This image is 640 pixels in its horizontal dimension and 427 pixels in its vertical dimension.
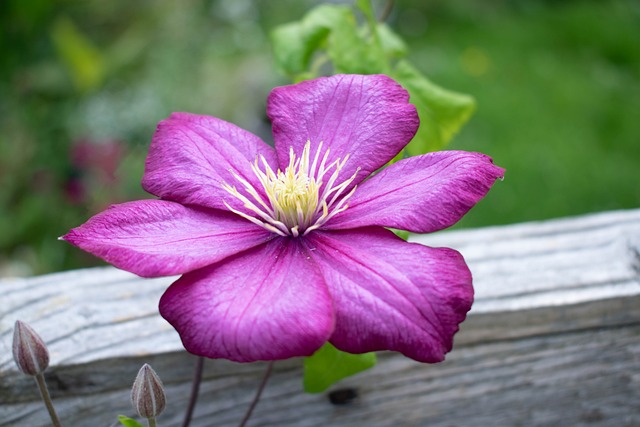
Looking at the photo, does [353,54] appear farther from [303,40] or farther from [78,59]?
[78,59]

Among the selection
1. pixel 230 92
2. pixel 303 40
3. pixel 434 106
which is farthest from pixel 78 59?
pixel 434 106

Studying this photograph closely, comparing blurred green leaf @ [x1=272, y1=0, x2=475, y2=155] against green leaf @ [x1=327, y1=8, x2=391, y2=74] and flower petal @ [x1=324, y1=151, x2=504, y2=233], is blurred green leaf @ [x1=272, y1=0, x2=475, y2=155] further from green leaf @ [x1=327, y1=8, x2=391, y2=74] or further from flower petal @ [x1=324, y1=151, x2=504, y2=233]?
flower petal @ [x1=324, y1=151, x2=504, y2=233]

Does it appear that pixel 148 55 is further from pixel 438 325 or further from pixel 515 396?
pixel 438 325

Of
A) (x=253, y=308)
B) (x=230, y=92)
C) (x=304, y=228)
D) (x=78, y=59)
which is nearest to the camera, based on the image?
(x=253, y=308)

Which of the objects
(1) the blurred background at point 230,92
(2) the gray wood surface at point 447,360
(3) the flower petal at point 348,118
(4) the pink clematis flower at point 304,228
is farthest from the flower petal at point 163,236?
(1) the blurred background at point 230,92

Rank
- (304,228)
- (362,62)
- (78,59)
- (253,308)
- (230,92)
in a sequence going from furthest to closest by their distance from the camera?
(230,92) → (78,59) → (362,62) → (304,228) → (253,308)

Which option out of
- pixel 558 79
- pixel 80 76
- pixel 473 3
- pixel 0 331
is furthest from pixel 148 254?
pixel 473 3
